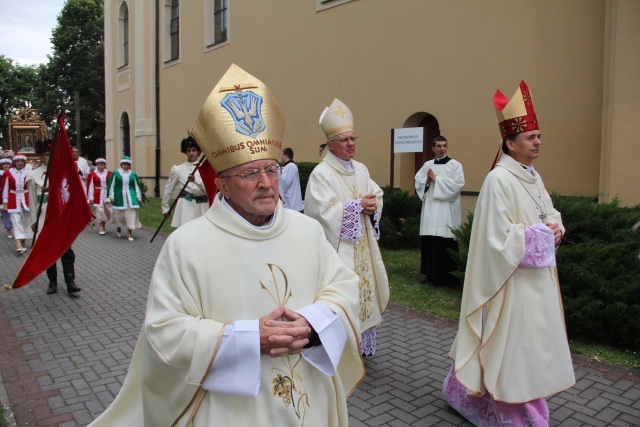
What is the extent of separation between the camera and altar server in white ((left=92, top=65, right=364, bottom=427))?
2104mm

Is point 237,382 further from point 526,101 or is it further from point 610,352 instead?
point 610,352

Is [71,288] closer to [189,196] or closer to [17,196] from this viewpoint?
[189,196]

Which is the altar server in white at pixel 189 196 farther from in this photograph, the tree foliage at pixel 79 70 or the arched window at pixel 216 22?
the tree foliage at pixel 79 70

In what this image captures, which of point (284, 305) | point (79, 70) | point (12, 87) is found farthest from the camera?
point (12, 87)

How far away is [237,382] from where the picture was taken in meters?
2.10

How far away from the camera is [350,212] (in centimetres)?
496

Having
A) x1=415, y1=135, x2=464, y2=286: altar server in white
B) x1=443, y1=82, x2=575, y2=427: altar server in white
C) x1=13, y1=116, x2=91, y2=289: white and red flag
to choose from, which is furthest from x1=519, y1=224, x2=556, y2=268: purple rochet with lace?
x1=13, y1=116, x2=91, y2=289: white and red flag

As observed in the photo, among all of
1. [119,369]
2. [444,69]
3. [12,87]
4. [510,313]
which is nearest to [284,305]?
[510,313]

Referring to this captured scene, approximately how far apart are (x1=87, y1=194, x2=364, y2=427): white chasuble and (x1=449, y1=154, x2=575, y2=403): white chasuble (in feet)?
5.11

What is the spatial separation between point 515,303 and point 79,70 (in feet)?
145

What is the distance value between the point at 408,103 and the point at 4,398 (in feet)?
33.0

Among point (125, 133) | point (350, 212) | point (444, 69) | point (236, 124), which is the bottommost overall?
point (350, 212)

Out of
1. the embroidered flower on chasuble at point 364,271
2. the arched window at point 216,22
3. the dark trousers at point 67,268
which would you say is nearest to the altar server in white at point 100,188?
the dark trousers at point 67,268

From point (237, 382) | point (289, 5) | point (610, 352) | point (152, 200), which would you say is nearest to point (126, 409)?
point (237, 382)
